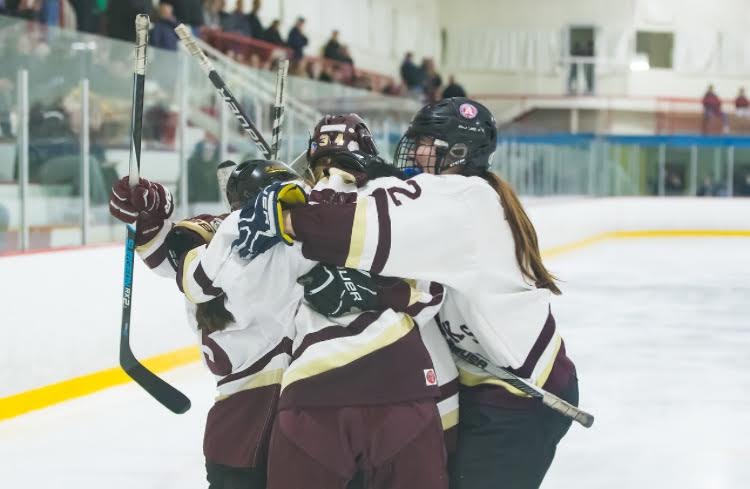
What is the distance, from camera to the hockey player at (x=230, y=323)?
1688 mm

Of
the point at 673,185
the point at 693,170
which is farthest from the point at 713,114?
the point at 673,185

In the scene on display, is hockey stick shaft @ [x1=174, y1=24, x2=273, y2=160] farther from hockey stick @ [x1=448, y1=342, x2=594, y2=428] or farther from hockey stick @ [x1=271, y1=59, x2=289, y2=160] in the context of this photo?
hockey stick @ [x1=448, y1=342, x2=594, y2=428]

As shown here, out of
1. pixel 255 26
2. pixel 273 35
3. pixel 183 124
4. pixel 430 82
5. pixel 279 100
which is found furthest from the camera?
pixel 430 82

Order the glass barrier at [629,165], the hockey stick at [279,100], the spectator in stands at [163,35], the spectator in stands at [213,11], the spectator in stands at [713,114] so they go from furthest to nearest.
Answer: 1. the spectator in stands at [713,114]
2. the glass barrier at [629,165]
3. the spectator in stands at [213,11]
4. the spectator in stands at [163,35]
5. the hockey stick at [279,100]

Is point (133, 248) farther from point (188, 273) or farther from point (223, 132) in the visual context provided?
point (223, 132)

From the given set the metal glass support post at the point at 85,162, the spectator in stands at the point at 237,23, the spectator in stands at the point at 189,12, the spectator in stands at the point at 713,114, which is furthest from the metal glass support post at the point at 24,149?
the spectator in stands at the point at 713,114

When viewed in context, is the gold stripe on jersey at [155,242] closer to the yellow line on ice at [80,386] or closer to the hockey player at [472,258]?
the hockey player at [472,258]

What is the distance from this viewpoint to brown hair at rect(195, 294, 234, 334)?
5.69 ft

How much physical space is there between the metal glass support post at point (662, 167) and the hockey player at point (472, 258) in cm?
1469

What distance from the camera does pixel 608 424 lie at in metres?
3.94

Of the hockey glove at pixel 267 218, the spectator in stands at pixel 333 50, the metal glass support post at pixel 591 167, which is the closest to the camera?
the hockey glove at pixel 267 218

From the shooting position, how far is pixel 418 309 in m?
1.63

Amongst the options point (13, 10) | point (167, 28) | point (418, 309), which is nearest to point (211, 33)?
point (167, 28)

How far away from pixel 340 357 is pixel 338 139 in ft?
1.19
